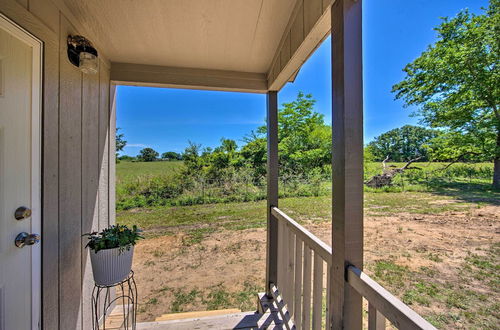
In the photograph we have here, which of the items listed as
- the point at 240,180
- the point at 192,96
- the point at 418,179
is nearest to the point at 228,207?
the point at 240,180

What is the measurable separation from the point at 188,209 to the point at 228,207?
0.94 meters

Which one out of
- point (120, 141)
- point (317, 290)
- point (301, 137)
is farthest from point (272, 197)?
point (301, 137)

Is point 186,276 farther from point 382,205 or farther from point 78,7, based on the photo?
point 78,7

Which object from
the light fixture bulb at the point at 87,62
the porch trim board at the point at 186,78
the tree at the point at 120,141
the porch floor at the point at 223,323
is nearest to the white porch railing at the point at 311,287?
the porch floor at the point at 223,323

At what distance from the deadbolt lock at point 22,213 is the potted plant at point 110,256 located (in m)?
0.40

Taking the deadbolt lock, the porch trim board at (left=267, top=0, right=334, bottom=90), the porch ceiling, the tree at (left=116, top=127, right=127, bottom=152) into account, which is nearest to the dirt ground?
the porch trim board at (left=267, top=0, right=334, bottom=90)

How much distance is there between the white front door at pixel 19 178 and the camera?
0.85m

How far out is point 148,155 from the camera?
4.88m

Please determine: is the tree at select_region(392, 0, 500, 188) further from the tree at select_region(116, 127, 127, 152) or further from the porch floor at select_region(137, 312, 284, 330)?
the tree at select_region(116, 127, 127, 152)

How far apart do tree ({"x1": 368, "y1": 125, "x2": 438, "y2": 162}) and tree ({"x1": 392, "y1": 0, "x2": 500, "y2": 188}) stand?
0.34ft

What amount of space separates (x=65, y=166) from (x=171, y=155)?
402 cm

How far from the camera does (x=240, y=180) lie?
5426mm

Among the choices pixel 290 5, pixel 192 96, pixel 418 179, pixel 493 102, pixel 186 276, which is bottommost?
pixel 186 276

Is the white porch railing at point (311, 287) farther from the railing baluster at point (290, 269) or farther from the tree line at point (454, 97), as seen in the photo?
the tree line at point (454, 97)
